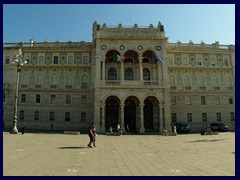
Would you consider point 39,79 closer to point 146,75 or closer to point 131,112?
point 131,112

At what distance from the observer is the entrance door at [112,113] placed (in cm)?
3919

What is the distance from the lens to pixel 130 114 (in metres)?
39.9

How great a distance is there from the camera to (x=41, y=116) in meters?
40.0

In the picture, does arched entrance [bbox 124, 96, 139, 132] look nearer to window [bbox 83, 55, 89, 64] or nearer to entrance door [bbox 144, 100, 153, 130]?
entrance door [bbox 144, 100, 153, 130]

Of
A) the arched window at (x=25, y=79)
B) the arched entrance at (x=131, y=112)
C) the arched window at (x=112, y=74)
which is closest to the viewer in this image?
the arched entrance at (x=131, y=112)

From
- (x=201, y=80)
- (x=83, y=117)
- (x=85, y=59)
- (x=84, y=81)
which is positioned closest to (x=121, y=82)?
(x=84, y=81)

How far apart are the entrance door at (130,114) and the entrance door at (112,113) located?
187 centimetres

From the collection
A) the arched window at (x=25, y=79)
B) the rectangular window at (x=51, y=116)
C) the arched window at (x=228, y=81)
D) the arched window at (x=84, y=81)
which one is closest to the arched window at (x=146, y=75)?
the arched window at (x=84, y=81)

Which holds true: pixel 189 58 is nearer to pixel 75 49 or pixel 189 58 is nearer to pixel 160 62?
pixel 160 62

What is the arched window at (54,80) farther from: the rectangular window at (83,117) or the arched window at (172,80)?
the arched window at (172,80)

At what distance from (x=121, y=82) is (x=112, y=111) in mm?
6561

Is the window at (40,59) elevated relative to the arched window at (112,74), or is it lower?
elevated
